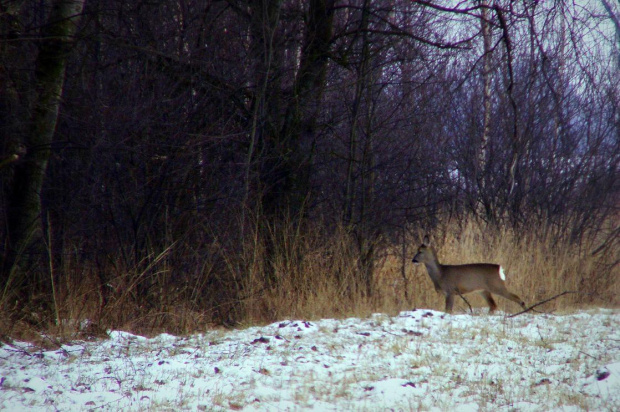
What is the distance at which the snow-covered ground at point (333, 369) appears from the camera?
183 inches

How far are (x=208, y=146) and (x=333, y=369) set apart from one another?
451cm

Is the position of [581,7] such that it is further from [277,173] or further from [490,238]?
[490,238]

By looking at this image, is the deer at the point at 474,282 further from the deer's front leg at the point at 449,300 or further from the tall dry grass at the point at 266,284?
the tall dry grass at the point at 266,284

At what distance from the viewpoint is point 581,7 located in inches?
293

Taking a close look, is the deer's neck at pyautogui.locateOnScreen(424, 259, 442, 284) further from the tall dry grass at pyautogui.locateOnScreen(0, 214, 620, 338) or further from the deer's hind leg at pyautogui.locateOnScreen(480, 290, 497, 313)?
the deer's hind leg at pyautogui.locateOnScreen(480, 290, 497, 313)

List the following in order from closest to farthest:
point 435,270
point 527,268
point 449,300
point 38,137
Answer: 1. point 38,137
2. point 449,300
3. point 435,270
4. point 527,268

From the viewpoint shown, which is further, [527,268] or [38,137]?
[527,268]

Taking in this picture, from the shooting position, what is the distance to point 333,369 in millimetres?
5652

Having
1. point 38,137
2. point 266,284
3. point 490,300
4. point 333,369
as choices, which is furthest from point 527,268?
point 38,137

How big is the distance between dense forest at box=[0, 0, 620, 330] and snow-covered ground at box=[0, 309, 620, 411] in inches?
58.0

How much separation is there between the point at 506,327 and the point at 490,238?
5069mm

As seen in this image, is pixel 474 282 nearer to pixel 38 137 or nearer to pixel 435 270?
pixel 435 270

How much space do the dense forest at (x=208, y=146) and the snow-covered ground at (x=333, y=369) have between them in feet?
4.83

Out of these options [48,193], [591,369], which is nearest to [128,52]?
[48,193]
